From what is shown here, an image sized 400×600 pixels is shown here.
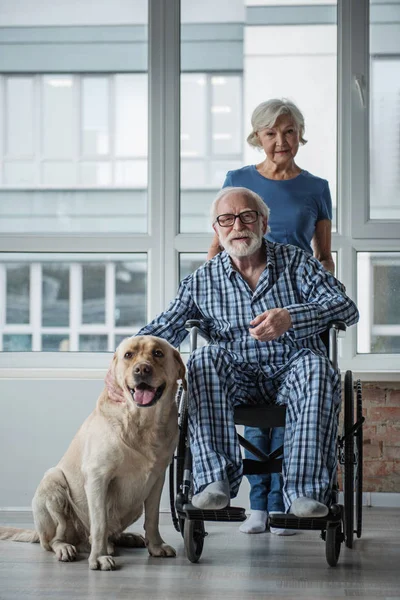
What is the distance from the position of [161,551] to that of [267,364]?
0.66 metres

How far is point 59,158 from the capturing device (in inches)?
153

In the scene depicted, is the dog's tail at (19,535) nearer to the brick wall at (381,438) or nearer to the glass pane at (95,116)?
the brick wall at (381,438)

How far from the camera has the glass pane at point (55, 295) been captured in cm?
383

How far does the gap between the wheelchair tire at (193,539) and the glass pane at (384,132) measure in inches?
74.0

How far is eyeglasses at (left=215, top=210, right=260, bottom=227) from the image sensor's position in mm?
2660

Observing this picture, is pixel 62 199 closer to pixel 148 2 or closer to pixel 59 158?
pixel 59 158

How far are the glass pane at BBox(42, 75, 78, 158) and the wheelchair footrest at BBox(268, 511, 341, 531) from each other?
2268 mm

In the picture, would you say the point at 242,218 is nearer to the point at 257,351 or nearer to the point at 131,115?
the point at 257,351

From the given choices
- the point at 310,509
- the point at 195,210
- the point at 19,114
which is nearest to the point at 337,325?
the point at 310,509

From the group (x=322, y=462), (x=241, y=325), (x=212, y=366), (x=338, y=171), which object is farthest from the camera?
(x=338, y=171)

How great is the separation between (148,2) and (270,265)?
1792mm

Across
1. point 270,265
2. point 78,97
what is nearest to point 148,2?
point 78,97

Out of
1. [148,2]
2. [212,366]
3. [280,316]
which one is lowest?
[212,366]

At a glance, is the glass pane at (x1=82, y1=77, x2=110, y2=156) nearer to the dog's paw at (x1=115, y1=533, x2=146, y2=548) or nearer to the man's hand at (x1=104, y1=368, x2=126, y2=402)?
the man's hand at (x1=104, y1=368, x2=126, y2=402)
